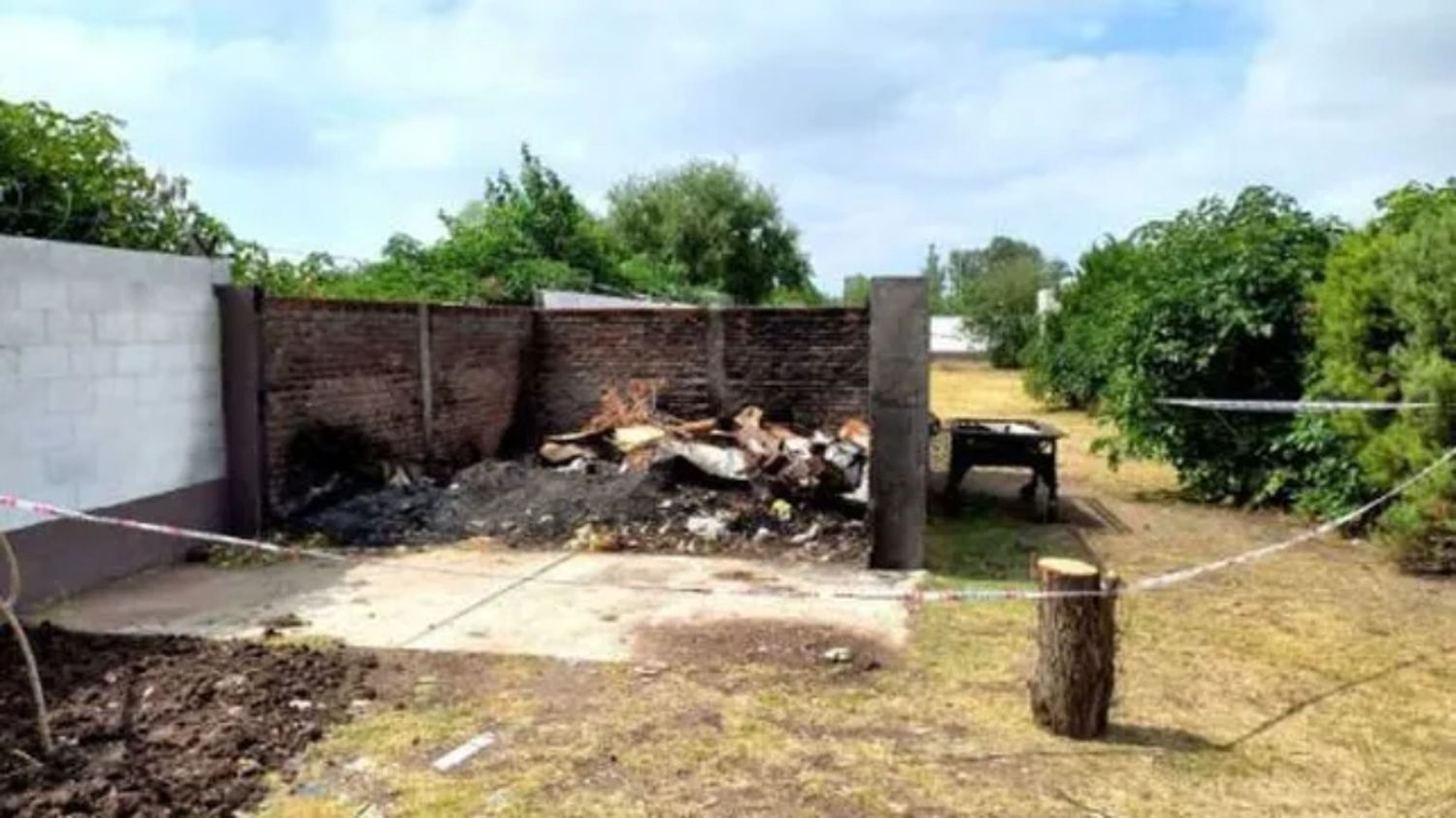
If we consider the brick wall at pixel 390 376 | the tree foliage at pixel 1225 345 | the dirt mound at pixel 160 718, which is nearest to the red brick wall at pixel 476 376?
the brick wall at pixel 390 376

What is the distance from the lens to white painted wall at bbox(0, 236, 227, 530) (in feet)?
19.7

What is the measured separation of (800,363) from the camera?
9742 millimetres

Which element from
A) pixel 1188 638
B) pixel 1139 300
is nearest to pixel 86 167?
pixel 1188 638

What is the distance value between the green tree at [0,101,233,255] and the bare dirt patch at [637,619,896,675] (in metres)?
4.72

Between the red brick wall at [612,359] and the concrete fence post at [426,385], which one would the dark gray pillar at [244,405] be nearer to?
the concrete fence post at [426,385]

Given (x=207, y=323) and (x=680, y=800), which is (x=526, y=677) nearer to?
(x=680, y=800)

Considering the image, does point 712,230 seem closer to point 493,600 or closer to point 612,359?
point 612,359

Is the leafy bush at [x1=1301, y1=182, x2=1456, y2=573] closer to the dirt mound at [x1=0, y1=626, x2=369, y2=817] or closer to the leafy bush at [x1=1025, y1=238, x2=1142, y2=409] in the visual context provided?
the leafy bush at [x1=1025, y1=238, x2=1142, y2=409]

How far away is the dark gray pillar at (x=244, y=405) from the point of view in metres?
7.68

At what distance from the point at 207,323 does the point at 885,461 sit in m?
4.66

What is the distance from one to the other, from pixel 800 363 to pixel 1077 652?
5.63 m

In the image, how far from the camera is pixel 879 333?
719 cm

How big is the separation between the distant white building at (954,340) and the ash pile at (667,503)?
27582mm

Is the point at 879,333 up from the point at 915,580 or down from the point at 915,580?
up
